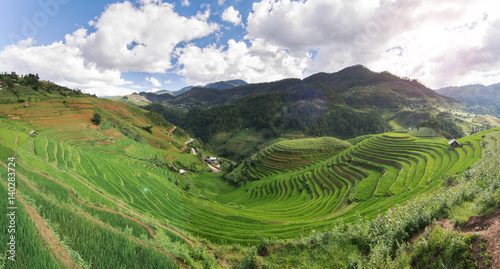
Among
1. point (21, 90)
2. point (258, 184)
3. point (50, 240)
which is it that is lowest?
point (258, 184)

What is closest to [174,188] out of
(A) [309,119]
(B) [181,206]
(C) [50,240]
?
(B) [181,206]

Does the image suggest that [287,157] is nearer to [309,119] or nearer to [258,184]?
[258,184]

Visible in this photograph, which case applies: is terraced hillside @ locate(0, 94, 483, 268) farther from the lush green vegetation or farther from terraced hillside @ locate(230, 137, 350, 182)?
the lush green vegetation

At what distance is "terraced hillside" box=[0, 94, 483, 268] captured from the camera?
4.86 metres

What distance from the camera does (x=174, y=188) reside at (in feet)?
67.4

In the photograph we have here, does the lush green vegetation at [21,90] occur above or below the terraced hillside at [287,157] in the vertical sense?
above

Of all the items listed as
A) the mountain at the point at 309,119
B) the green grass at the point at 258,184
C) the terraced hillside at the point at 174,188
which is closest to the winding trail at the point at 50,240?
the terraced hillside at the point at 174,188

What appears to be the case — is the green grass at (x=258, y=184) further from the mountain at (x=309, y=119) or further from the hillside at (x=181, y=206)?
the mountain at (x=309, y=119)

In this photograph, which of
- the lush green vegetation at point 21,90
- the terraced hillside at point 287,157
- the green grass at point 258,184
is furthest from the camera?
the terraced hillside at point 287,157

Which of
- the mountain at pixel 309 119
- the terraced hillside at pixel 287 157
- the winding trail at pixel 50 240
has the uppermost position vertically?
the mountain at pixel 309 119

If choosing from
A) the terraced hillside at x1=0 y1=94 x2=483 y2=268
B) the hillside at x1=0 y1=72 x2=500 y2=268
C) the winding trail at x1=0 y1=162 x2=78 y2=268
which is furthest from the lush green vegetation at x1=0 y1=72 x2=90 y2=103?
the winding trail at x1=0 y1=162 x2=78 y2=268

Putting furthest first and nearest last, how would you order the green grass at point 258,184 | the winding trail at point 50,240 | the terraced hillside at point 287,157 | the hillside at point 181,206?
1. the terraced hillside at point 287,157
2. the green grass at point 258,184
3. the hillside at point 181,206
4. the winding trail at point 50,240

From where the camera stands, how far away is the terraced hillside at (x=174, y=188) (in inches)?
191

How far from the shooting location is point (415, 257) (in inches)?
194
